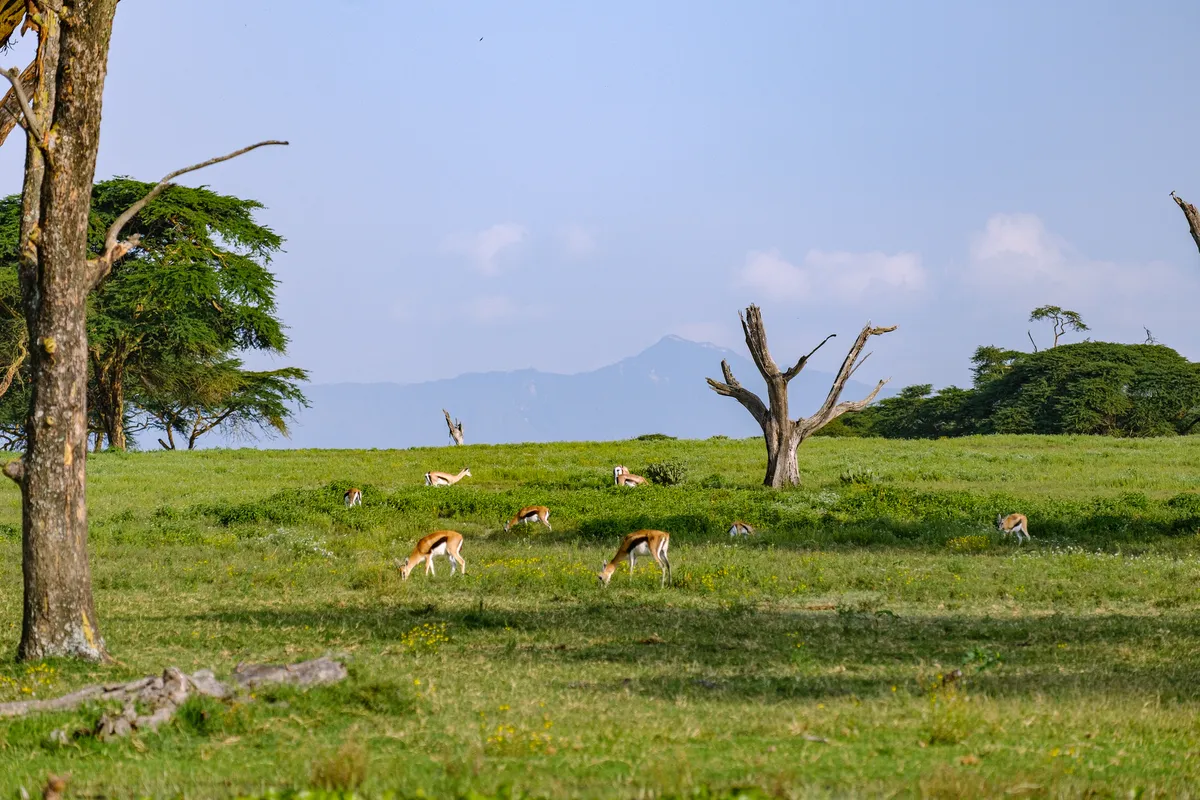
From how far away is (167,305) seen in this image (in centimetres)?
4712

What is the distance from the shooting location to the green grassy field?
24.1 ft

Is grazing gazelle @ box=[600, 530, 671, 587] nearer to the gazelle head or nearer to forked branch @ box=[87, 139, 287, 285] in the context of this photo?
the gazelle head

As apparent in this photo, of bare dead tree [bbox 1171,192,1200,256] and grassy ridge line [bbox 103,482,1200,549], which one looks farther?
grassy ridge line [bbox 103,482,1200,549]

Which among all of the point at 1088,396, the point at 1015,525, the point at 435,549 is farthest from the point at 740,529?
the point at 1088,396

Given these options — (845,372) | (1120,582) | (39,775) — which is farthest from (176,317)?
(39,775)

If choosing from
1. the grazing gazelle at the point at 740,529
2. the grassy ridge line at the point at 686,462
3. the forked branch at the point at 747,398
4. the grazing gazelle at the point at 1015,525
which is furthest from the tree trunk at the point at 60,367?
the forked branch at the point at 747,398

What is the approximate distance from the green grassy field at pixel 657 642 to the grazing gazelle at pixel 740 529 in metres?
0.65

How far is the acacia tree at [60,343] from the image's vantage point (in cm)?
1183

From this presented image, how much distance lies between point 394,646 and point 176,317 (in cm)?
3834

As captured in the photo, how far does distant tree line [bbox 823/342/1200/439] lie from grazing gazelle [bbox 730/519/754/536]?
4445 cm

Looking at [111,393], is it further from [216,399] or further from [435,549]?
[435,549]

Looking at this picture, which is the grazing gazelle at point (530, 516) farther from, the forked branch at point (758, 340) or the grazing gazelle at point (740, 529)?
the forked branch at point (758, 340)

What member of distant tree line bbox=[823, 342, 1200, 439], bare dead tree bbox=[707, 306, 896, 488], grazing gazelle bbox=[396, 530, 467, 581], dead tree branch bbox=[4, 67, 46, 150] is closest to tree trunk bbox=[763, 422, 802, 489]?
bare dead tree bbox=[707, 306, 896, 488]

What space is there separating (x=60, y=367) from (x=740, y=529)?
15.6m
